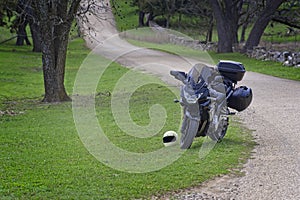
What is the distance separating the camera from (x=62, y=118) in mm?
16094

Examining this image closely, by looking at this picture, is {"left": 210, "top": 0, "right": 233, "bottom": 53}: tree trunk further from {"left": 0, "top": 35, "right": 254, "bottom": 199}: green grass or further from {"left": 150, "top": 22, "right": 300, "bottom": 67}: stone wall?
{"left": 0, "top": 35, "right": 254, "bottom": 199}: green grass

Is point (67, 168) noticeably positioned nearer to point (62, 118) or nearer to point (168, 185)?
point (168, 185)

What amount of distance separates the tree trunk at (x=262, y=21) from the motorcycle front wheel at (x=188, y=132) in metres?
27.7

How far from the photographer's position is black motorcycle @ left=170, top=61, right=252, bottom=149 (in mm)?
10383

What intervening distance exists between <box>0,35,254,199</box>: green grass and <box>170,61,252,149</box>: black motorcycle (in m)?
0.32

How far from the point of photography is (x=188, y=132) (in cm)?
1042

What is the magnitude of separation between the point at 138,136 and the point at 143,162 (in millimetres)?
2631

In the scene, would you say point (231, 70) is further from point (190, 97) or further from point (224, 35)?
point (224, 35)

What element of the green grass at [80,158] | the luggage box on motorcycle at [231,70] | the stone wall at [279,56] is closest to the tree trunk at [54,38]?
the green grass at [80,158]

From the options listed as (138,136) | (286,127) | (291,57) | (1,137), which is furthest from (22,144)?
(291,57)

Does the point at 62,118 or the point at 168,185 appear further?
the point at 62,118

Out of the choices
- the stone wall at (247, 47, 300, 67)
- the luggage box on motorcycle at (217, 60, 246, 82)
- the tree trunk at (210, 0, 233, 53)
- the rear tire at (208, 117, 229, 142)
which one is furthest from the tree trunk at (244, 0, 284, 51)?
the rear tire at (208, 117, 229, 142)

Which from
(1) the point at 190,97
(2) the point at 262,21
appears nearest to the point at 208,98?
(1) the point at 190,97

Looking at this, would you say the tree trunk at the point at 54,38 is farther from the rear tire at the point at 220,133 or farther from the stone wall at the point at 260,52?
the stone wall at the point at 260,52
